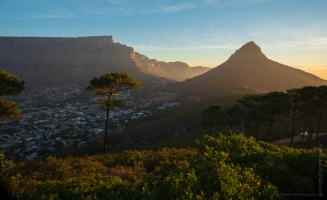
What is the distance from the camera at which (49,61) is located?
170m

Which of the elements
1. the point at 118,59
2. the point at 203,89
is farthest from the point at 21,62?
the point at 203,89

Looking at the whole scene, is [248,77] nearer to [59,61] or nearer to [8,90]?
[8,90]

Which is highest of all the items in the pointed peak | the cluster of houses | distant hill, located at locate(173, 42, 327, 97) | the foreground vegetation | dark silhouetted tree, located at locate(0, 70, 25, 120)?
the pointed peak

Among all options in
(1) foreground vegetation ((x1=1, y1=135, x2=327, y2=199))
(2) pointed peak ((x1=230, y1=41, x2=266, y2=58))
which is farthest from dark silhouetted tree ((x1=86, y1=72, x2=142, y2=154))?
(2) pointed peak ((x1=230, y1=41, x2=266, y2=58))

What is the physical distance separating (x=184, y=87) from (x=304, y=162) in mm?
106980

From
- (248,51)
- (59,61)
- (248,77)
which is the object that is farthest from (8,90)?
(59,61)

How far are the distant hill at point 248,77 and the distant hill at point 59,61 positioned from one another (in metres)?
56.3

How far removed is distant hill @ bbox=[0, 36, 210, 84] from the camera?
14112cm

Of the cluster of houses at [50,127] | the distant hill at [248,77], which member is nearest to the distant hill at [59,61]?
the cluster of houses at [50,127]

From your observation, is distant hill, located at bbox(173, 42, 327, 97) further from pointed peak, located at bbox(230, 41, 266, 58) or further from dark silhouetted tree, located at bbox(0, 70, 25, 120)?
dark silhouetted tree, located at bbox(0, 70, 25, 120)

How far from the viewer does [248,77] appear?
109312 mm

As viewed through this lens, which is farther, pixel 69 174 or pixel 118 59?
pixel 118 59

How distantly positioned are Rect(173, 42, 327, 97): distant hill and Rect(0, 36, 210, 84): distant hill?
56342 millimetres

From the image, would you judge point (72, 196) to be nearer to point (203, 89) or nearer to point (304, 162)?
point (304, 162)
